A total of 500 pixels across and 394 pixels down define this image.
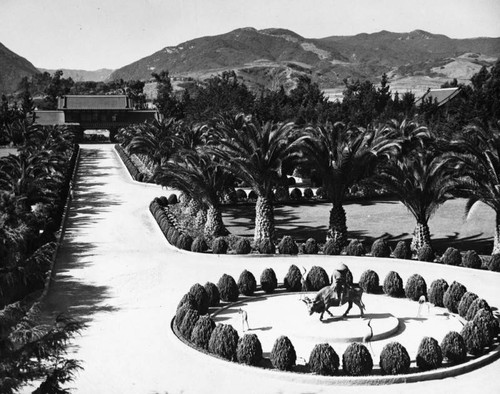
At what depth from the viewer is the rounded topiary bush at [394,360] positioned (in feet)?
55.8

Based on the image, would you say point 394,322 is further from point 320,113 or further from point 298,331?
point 320,113

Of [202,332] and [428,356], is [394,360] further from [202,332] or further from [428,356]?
[202,332]

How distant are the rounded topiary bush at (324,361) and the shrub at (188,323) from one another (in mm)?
4390

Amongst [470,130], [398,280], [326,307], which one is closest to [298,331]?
[326,307]

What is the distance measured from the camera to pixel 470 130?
31.8m

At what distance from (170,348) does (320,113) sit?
56234 millimetres

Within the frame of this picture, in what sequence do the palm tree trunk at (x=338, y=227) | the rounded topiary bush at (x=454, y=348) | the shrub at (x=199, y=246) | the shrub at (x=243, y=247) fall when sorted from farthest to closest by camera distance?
the palm tree trunk at (x=338, y=227)
the shrub at (x=199, y=246)
the shrub at (x=243, y=247)
the rounded topiary bush at (x=454, y=348)

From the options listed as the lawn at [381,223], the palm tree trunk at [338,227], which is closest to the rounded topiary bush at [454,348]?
the lawn at [381,223]

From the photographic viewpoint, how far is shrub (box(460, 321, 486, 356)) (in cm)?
1847

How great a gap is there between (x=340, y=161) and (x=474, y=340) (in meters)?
15.4

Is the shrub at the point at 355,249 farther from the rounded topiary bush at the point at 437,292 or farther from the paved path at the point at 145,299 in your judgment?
the rounded topiary bush at the point at 437,292

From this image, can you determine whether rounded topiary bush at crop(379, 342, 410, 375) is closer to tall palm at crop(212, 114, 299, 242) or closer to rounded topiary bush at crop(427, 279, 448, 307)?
rounded topiary bush at crop(427, 279, 448, 307)

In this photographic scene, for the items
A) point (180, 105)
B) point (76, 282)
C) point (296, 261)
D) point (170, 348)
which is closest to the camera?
point (170, 348)

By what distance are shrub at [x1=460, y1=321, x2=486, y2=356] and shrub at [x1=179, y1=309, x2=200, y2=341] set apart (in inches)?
315
